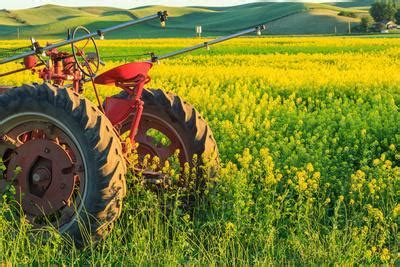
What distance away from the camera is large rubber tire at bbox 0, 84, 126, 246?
5.06 metres

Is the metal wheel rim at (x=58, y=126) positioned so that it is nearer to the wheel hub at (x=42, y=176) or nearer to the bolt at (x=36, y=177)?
the wheel hub at (x=42, y=176)

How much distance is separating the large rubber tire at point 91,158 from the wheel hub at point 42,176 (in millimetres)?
227

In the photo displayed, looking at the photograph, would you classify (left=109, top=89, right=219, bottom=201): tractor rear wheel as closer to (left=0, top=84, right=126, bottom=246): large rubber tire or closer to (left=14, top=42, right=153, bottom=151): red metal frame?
(left=14, top=42, right=153, bottom=151): red metal frame

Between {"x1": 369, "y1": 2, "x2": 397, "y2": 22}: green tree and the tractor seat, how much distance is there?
4796 inches

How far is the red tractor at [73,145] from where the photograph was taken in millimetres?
5098

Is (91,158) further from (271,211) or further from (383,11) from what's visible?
(383,11)

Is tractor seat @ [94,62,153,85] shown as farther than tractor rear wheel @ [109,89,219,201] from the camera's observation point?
No

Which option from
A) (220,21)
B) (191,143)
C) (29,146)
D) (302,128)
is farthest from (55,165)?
(220,21)

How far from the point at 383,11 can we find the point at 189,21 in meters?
59.9

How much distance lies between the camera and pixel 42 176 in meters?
5.38

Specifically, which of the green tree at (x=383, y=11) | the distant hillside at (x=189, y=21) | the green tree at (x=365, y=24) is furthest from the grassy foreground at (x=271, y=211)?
the green tree at (x=383, y=11)

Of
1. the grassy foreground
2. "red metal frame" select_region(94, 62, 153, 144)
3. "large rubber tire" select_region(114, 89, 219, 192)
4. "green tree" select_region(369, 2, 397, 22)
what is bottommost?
the grassy foreground

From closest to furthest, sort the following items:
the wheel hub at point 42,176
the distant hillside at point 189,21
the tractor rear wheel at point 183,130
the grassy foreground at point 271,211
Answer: the grassy foreground at point 271,211
the wheel hub at point 42,176
the tractor rear wheel at point 183,130
the distant hillside at point 189,21

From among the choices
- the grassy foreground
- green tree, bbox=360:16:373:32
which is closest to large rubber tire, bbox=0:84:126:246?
the grassy foreground
